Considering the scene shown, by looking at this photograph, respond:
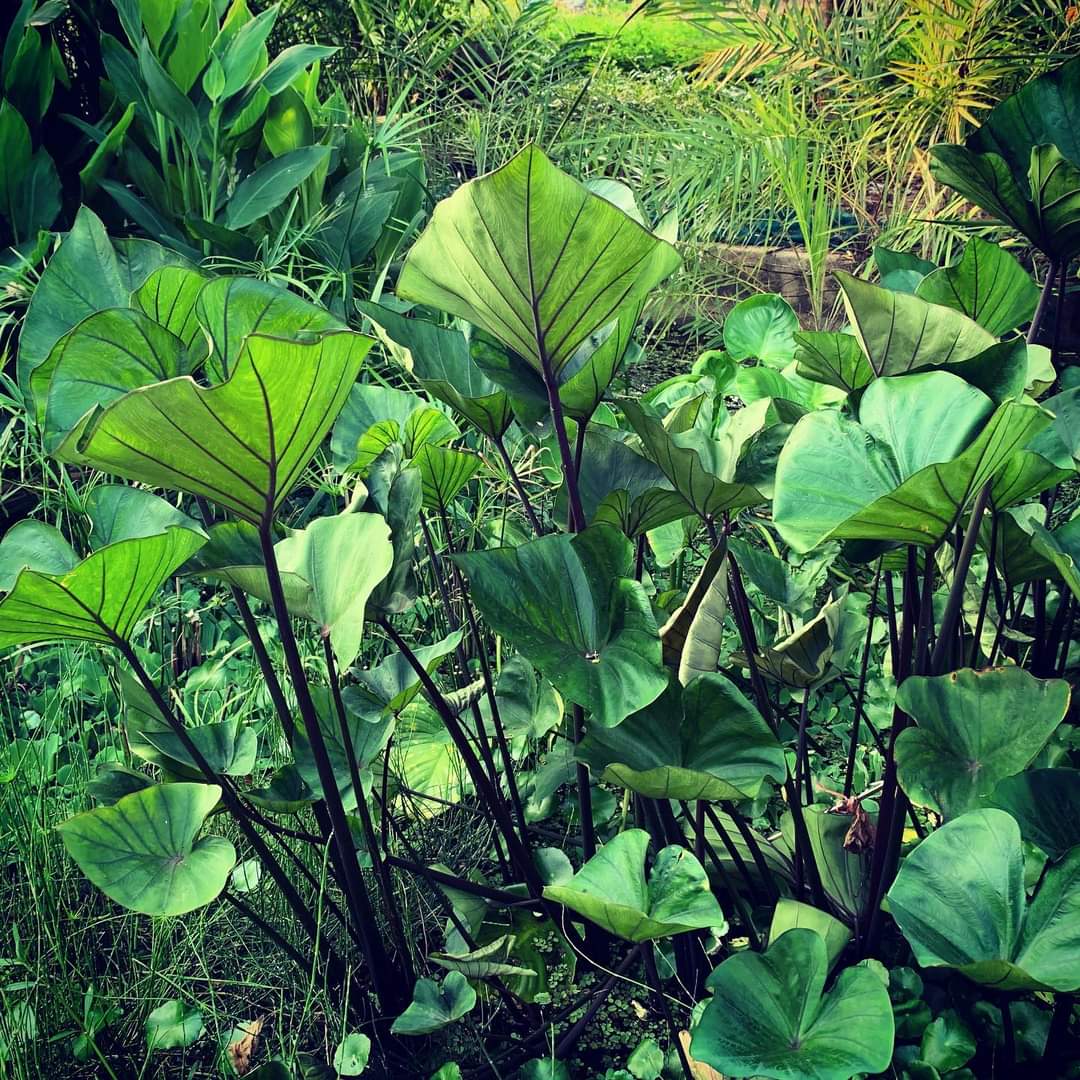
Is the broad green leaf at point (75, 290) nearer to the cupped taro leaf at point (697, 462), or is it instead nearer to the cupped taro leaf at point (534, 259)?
the cupped taro leaf at point (534, 259)

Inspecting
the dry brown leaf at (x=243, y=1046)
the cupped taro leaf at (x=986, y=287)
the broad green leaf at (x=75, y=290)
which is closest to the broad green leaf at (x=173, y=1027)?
the dry brown leaf at (x=243, y=1046)

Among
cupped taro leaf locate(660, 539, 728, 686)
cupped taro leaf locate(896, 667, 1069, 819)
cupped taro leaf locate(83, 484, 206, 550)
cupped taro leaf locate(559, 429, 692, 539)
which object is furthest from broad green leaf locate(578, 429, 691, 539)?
cupped taro leaf locate(83, 484, 206, 550)

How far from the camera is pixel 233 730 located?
3.26ft

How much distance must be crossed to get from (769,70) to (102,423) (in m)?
3.20

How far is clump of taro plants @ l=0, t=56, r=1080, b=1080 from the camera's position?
67 cm

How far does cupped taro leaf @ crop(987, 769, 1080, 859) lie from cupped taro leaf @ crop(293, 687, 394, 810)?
0.51 metres

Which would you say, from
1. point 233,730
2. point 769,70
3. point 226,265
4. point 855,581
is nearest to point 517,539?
point 233,730

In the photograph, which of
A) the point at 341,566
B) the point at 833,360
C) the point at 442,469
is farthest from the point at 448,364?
the point at 833,360

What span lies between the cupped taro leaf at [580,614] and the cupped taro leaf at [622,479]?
0.32ft

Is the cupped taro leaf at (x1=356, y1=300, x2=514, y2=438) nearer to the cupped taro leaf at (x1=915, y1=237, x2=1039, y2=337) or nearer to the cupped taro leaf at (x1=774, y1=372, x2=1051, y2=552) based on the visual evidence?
the cupped taro leaf at (x1=774, y1=372, x2=1051, y2=552)

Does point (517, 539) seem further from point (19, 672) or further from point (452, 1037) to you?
point (19, 672)

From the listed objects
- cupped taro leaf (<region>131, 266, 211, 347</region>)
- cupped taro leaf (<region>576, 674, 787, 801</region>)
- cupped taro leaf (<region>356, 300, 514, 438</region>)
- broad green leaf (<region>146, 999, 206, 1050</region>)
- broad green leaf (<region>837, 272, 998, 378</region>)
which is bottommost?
broad green leaf (<region>146, 999, 206, 1050</region>)

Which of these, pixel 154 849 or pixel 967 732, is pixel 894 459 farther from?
pixel 154 849

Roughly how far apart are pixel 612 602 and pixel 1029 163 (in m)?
0.56
